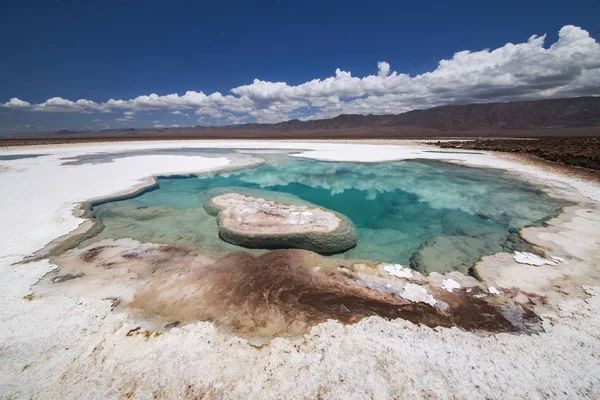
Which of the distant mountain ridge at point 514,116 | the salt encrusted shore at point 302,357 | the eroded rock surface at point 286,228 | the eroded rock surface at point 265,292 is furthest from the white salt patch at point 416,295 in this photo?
the distant mountain ridge at point 514,116

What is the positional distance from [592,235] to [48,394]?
8.34 metres

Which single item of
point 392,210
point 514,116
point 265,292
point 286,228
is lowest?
point 514,116

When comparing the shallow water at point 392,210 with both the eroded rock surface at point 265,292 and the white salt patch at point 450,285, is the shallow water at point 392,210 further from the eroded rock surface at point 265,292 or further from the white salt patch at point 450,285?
the eroded rock surface at point 265,292

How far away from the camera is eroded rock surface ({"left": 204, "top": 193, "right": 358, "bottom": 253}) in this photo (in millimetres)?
5191

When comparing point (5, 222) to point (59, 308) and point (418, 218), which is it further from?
point (418, 218)

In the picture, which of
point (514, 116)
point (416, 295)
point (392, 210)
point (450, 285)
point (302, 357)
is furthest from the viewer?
point (514, 116)

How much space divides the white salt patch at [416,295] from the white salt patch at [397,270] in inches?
9.9

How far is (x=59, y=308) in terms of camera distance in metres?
3.27

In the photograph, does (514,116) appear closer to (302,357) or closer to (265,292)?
(265,292)

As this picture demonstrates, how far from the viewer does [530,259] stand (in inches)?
175

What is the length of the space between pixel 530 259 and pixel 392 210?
3.75 metres

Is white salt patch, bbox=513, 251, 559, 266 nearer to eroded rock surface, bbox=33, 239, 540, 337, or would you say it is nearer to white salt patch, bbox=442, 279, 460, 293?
eroded rock surface, bbox=33, 239, 540, 337

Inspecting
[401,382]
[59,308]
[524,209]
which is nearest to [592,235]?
[524,209]

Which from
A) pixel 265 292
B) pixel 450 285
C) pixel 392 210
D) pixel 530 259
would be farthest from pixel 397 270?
pixel 392 210
